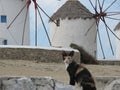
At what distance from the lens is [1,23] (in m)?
36.3

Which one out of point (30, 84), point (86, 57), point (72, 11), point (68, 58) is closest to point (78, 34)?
point (72, 11)

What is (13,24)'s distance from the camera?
36531mm

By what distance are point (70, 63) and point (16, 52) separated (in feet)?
67.1

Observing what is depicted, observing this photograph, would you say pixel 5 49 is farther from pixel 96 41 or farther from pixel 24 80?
pixel 24 80

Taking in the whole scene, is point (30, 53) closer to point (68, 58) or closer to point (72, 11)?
point (72, 11)

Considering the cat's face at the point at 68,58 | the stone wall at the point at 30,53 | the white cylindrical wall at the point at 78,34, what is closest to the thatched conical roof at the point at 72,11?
the white cylindrical wall at the point at 78,34

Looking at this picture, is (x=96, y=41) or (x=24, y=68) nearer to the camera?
(x=24, y=68)

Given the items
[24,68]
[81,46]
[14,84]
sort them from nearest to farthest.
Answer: [14,84]
[24,68]
[81,46]

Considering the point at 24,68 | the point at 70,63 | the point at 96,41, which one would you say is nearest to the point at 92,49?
the point at 96,41

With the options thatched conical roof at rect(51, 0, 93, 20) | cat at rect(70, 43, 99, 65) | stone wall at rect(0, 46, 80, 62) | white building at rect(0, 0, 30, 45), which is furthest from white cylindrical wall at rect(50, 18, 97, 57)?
stone wall at rect(0, 46, 80, 62)

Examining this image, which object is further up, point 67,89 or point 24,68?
point 67,89

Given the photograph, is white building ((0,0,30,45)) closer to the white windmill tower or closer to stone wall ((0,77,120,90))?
the white windmill tower

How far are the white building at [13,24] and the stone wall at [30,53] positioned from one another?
4683 millimetres

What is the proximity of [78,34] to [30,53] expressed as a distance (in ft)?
33.8
